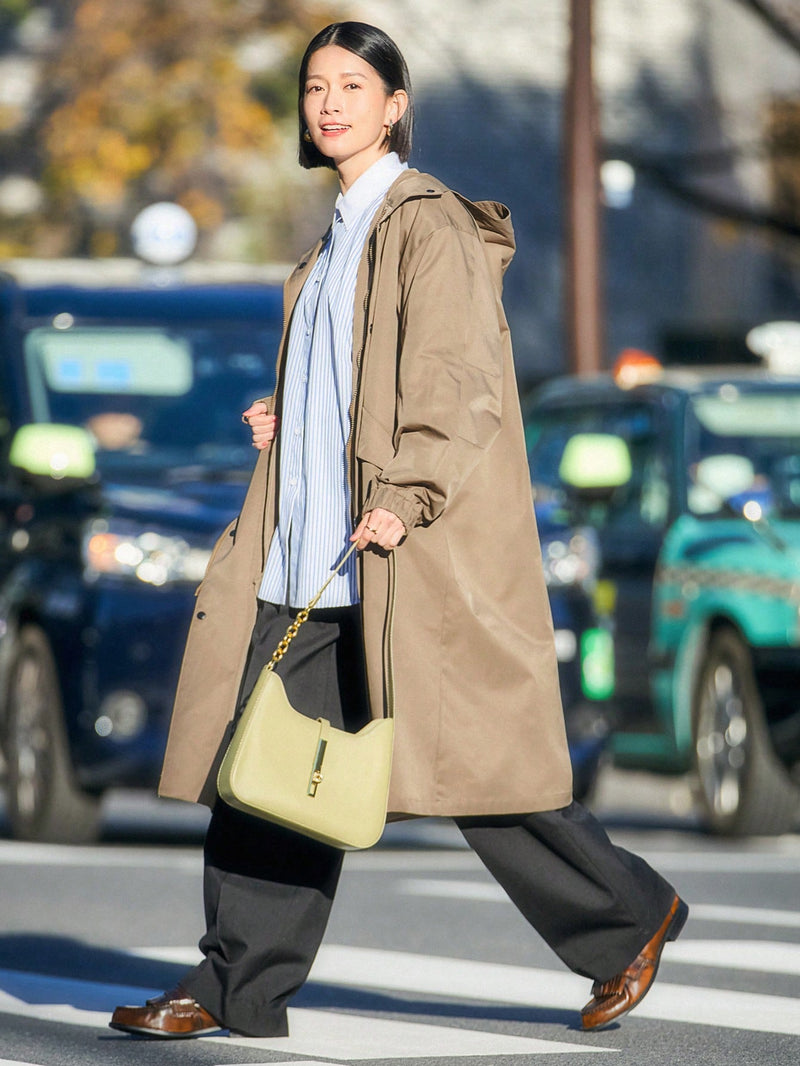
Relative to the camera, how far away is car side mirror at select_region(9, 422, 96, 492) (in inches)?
333

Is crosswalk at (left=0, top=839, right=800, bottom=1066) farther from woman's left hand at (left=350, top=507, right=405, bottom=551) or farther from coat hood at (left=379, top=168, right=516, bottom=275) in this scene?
coat hood at (left=379, top=168, right=516, bottom=275)

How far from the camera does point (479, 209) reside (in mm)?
4711

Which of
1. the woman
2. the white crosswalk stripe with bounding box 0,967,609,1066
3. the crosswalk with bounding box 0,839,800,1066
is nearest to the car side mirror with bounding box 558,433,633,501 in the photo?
the crosswalk with bounding box 0,839,800,1066

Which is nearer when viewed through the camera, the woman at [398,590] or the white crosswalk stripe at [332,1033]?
the woman at [398,590]

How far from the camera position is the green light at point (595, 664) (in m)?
8.95

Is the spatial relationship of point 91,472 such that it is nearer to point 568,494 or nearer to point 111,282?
point 111,282

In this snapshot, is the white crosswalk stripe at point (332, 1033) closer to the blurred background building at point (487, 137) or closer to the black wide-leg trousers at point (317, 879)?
the black wide-leg trousers at point (317, 879)

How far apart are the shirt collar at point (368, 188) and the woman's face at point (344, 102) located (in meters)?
0.04

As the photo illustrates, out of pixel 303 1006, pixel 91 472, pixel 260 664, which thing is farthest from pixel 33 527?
pixel 260 664

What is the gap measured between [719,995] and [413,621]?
166cm

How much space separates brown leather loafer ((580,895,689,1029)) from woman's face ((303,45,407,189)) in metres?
1.59

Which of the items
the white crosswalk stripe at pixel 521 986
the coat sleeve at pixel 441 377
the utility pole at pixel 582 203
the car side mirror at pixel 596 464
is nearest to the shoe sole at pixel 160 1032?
the white crosswalk stripe at pixel 521 986

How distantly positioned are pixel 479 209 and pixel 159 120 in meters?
19.5

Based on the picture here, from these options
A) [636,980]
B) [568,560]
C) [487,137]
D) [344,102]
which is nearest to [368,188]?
[344,102]
